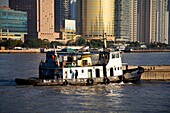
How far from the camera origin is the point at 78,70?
50.9 meters

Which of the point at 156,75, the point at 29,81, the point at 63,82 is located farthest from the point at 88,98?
the point at 156,75

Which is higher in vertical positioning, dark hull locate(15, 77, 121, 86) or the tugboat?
the tugboat

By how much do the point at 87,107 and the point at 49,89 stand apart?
35.7ft

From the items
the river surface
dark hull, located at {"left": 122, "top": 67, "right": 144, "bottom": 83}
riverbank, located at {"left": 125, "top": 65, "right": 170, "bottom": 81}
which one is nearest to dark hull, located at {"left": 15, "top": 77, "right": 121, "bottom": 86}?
the river surface

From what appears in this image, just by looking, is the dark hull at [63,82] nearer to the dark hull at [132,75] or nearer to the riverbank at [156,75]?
the dark hull at [132,75]

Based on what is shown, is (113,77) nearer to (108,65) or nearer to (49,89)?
(108,65)

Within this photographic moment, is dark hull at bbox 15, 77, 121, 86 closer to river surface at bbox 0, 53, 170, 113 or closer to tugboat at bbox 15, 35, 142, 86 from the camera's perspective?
tugboat at bbox 15, 35, 142, 86

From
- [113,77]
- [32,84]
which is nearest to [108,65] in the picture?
[113,77]

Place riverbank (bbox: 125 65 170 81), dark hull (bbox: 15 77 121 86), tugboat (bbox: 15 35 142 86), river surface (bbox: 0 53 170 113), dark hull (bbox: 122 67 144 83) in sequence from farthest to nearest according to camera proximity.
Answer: riverbank (bbox: 125 65 170 81) → dark hull (bbox: 122 67 144 83) → tugboat (bbox: 15 35 142 86) → dark hull (bbox: 15 77 121 86) → river surface (bbox: 0 53 170 113)

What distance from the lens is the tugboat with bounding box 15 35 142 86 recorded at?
50.5 metres

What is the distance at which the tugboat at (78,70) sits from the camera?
166 ft

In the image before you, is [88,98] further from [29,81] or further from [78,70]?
[29,81]

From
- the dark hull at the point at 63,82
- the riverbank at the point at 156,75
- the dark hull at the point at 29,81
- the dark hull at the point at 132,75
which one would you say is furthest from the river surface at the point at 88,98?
the riverbank at the point at 156,75

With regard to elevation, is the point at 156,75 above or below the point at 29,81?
above
